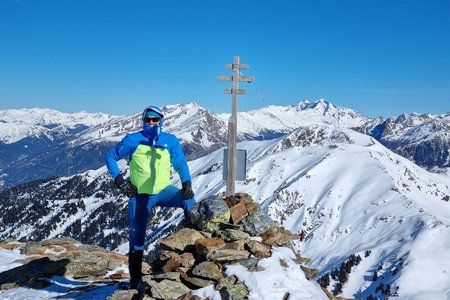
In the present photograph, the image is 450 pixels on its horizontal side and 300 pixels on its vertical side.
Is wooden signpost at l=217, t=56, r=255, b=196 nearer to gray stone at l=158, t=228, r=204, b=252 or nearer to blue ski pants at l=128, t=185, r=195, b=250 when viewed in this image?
gray stone at l=158, t=228, r=204, b=252

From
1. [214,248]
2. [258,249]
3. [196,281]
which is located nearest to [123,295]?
[196,281]

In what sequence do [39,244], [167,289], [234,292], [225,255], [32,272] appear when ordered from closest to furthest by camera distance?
[234,292] < [167,289] < [225,255] < [32,272] < [39,244]

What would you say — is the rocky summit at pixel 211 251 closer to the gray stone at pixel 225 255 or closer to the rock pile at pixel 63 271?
the gray stone at pixel 225 255

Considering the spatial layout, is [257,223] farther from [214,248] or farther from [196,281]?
[196,281]

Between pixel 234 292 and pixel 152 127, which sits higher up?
pixel 152 127

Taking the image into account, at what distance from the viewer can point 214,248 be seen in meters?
14.2

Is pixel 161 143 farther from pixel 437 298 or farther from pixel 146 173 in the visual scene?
pixel 437 298

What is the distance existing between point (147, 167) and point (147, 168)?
0.11 ft

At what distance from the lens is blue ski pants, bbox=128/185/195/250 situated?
13.7 m

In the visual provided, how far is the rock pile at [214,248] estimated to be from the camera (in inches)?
521

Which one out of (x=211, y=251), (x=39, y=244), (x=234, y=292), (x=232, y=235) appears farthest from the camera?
(x=39, y=244)

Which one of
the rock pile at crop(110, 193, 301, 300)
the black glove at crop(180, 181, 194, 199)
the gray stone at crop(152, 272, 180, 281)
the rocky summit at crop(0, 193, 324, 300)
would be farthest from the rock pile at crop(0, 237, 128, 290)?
the black glove at crop(180, 181, 194, 199)

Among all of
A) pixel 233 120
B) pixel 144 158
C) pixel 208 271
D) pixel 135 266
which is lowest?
pixel 135 266

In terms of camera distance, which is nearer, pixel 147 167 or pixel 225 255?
pixel 147 167
